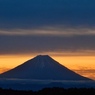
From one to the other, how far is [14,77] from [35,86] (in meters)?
14.9

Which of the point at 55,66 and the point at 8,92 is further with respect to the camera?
the point at 55,66

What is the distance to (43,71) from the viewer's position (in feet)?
332

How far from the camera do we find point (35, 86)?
7988 centimetres

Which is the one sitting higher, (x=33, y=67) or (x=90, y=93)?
(x=33, y=67)

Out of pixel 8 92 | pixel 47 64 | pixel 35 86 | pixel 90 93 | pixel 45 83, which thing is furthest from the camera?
pixel 47 64

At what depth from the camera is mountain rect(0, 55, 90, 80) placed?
97.9 meters

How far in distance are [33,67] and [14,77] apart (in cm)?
760

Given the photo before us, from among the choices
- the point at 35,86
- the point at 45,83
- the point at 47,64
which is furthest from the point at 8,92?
the point at 47,64

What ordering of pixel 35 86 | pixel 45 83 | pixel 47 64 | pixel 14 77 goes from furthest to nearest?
1. pixel 47 64
2. pixel 14 77
3. pixel 45 83
4. pixel 35 86

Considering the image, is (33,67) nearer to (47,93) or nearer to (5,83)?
(5,83)

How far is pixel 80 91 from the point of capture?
42.3 metres

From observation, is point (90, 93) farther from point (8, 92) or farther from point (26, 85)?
point (26, 85)

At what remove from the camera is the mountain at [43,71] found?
97.9 m

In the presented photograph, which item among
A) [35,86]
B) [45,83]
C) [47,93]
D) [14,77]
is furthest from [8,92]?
[14,77]
